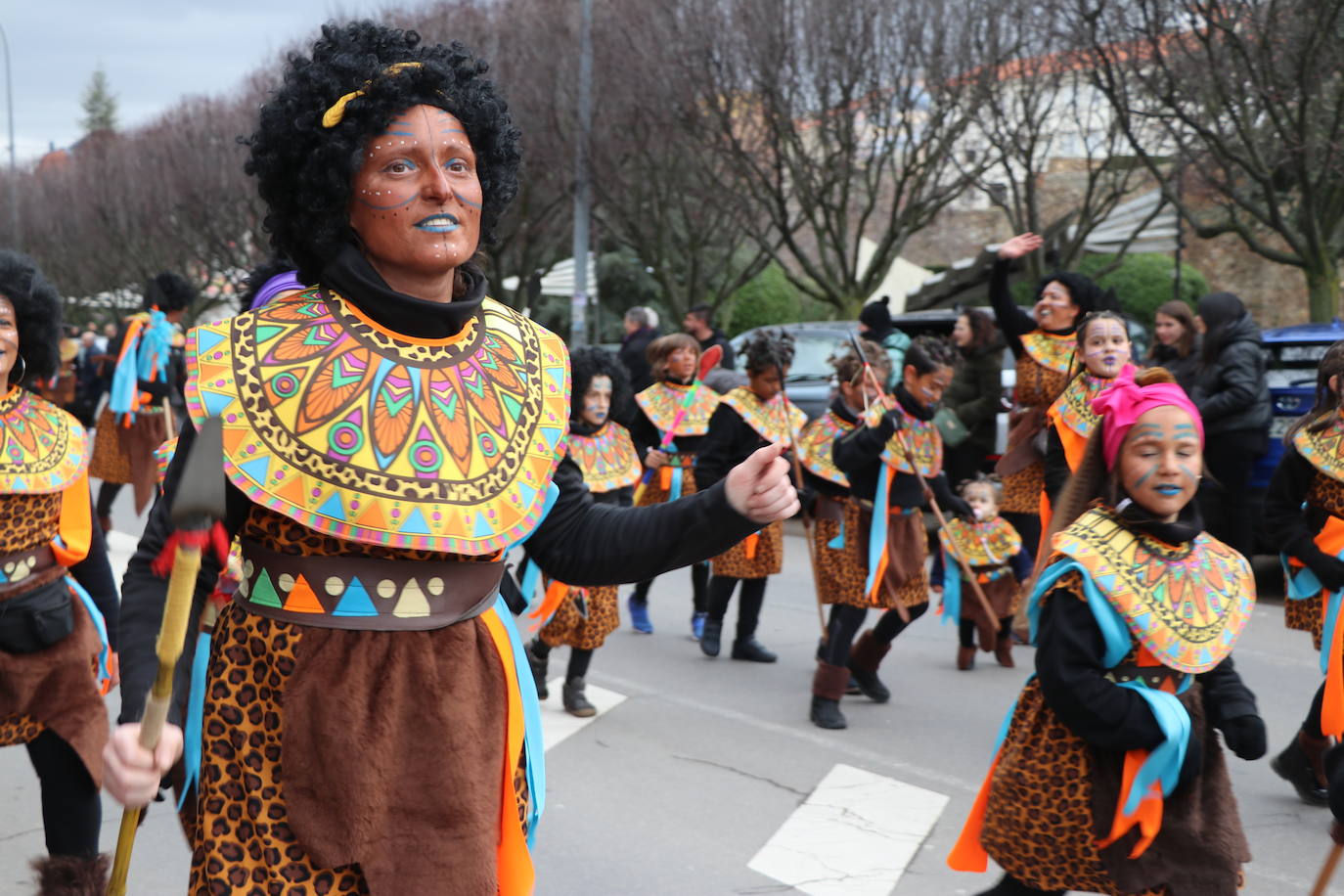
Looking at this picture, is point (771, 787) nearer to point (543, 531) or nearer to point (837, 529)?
point (837, 529)

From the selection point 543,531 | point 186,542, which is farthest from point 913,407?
point 186,542

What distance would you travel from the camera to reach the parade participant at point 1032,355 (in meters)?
7.01

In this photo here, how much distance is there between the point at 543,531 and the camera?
2389 mm

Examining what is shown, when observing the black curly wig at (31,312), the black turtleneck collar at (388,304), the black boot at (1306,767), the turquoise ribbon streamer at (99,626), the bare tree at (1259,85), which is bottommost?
the black boot at (1306,767)

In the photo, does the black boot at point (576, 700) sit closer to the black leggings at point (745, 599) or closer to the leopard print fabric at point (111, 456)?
the black leggings at point (745, 599)

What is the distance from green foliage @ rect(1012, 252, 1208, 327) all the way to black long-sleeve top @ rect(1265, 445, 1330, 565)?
18.7m

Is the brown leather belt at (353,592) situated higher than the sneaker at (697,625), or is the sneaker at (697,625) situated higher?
the brown leather belt at (353,592)

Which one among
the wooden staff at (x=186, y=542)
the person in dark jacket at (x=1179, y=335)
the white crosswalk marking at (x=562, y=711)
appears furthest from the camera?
the person in dark jacket at (x=1179, y=335)

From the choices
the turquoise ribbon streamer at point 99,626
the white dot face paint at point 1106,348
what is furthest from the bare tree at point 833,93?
the turquoise ribbon streamer at point 99,626

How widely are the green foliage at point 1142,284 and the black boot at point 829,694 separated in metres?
17.9

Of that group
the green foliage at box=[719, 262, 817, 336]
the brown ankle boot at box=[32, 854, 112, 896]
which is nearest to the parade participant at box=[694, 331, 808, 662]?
the brown ankle boot at box=[32, 854, 112, 896]

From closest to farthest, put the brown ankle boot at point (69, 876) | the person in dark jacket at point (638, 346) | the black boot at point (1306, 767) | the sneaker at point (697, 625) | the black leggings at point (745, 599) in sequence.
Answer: the brown ankle boot at point (69, 876) < the black boot at point (1306, 767) < the black leggings at point (745, 599) < the sneaker at point (697, 625) < the person in dark jacket at point (638, 346)

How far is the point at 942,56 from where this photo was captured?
17406 mm

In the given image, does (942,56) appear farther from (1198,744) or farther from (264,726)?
(264,726)
